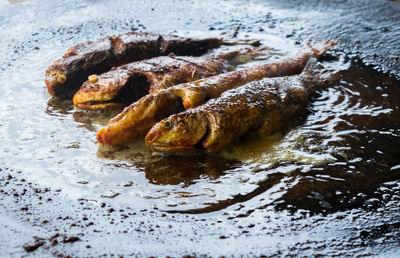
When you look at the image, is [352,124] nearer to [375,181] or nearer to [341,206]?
[375,181]

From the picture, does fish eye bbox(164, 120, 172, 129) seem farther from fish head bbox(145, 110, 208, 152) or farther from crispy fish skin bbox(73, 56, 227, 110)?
crispy fish skin bbox(73, 56, 227, 110)

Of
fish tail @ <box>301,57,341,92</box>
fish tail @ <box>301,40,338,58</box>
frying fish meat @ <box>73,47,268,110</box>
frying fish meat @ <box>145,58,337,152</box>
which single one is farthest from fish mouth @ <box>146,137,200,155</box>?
fish tail @ <box>301,40,338,58</box>

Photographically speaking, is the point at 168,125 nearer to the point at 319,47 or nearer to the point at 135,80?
the point at 135,80

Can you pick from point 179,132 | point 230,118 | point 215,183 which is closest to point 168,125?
point 179,132

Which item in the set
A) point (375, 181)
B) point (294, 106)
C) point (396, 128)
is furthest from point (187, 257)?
point (396, 128)

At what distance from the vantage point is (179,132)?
305 centimetres

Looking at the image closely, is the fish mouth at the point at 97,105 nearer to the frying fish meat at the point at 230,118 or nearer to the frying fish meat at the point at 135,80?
the frying fish meat at the point at 135,80

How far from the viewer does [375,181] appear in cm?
277

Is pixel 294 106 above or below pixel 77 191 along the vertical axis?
above

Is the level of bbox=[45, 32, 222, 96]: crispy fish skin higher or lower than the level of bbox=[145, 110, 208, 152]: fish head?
higher

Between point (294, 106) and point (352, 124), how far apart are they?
0.55 m

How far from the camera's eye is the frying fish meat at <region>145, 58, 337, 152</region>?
3084 mm

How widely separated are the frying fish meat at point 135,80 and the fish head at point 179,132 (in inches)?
33.7

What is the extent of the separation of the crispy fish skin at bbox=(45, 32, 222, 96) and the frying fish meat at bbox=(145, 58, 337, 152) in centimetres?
172
